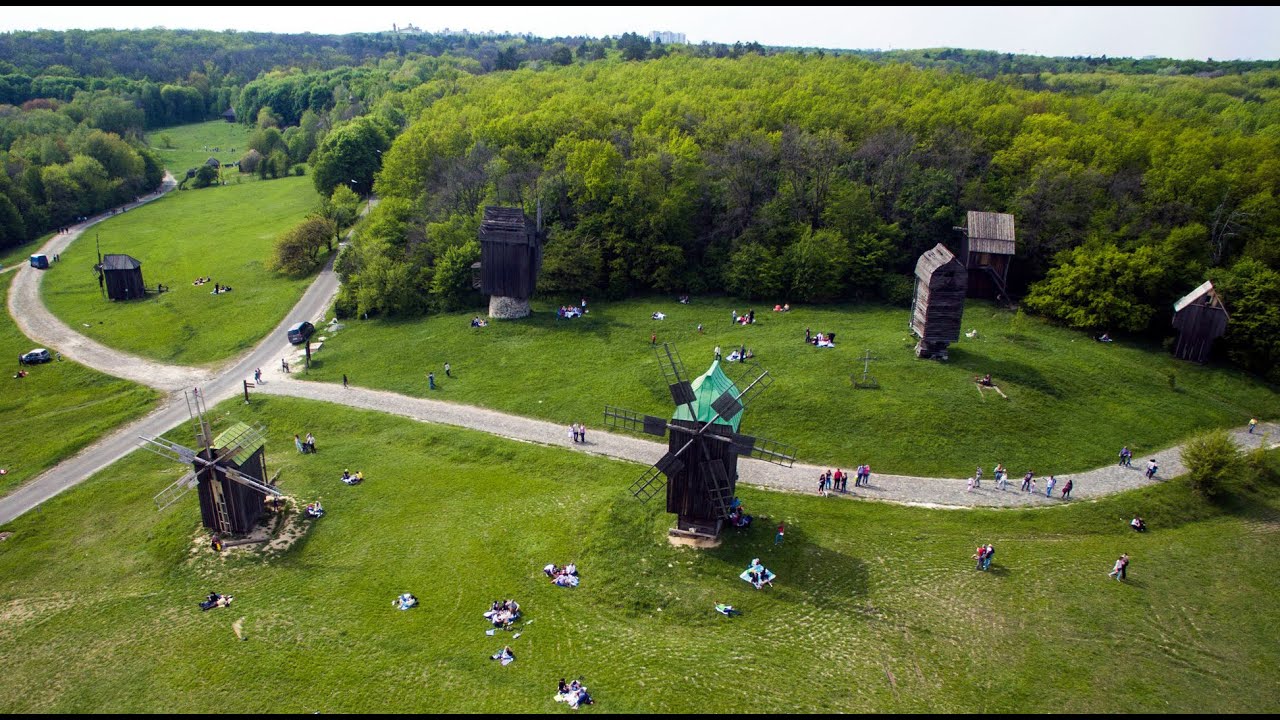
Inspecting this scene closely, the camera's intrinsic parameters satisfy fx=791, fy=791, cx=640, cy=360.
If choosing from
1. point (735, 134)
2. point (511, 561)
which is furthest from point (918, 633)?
point (735, 134)

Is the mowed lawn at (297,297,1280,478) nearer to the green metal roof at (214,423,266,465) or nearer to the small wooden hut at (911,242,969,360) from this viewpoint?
the small wooden hut at (911,242,969,360)

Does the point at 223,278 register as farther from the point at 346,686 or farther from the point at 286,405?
the point at 346,686

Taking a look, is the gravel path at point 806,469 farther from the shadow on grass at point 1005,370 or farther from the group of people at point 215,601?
the group of people at point 215,601

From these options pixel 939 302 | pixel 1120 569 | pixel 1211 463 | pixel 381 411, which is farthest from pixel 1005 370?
pixel 381 411

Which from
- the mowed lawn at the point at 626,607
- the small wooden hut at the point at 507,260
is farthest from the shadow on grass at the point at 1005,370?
the small wooden hut at the point at 507,260

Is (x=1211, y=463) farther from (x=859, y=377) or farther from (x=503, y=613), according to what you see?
(x=503, y=613)

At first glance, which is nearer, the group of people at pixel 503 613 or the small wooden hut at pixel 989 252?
the group of people at pixel 503 613
